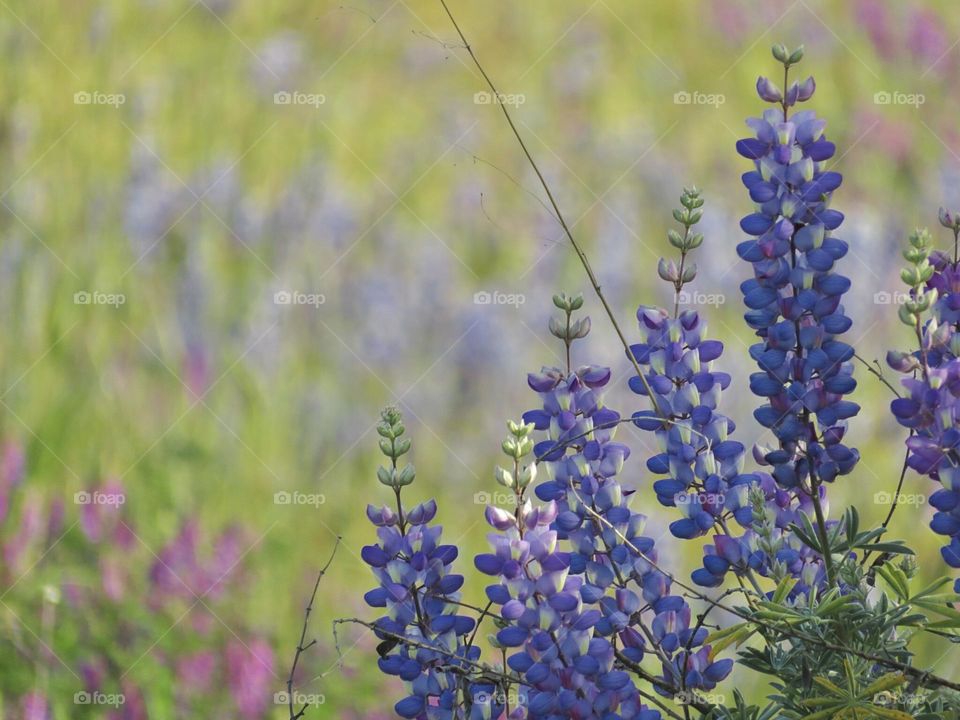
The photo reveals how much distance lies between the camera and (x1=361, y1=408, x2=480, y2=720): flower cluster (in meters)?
0.95

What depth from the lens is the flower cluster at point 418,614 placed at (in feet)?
3.11

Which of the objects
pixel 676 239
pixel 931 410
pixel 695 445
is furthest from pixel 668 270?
pixel 931 410

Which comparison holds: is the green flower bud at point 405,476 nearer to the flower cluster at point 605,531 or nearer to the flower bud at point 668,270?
the flower cluster at point 605,531

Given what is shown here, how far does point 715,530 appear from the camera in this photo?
1.01 meters

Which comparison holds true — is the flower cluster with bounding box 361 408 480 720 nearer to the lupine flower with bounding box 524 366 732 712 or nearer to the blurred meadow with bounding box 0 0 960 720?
the lupine flower with bounding box 524 366 732 712

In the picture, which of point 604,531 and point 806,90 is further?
point 806,90

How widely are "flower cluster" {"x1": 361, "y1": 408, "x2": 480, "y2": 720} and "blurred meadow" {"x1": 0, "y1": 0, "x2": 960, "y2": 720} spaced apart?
3.53 feet

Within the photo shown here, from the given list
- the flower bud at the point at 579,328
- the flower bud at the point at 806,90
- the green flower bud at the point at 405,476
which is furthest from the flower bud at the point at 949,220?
the green flower bud at the point at 405,476

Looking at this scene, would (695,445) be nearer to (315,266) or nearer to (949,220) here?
(949,220)

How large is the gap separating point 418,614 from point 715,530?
229 millimetres

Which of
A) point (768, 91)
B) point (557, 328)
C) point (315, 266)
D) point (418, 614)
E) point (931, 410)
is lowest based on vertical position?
point (418, 614)

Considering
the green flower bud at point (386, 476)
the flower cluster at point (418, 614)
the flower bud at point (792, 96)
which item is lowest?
the flower cluster at point (418, 614)

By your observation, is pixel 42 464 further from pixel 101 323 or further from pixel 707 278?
pixel 707 278

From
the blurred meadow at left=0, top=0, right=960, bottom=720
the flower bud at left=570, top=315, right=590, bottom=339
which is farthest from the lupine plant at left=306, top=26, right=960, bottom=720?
the blurred meadow at left=0, top=0, right=960, bottom=720
